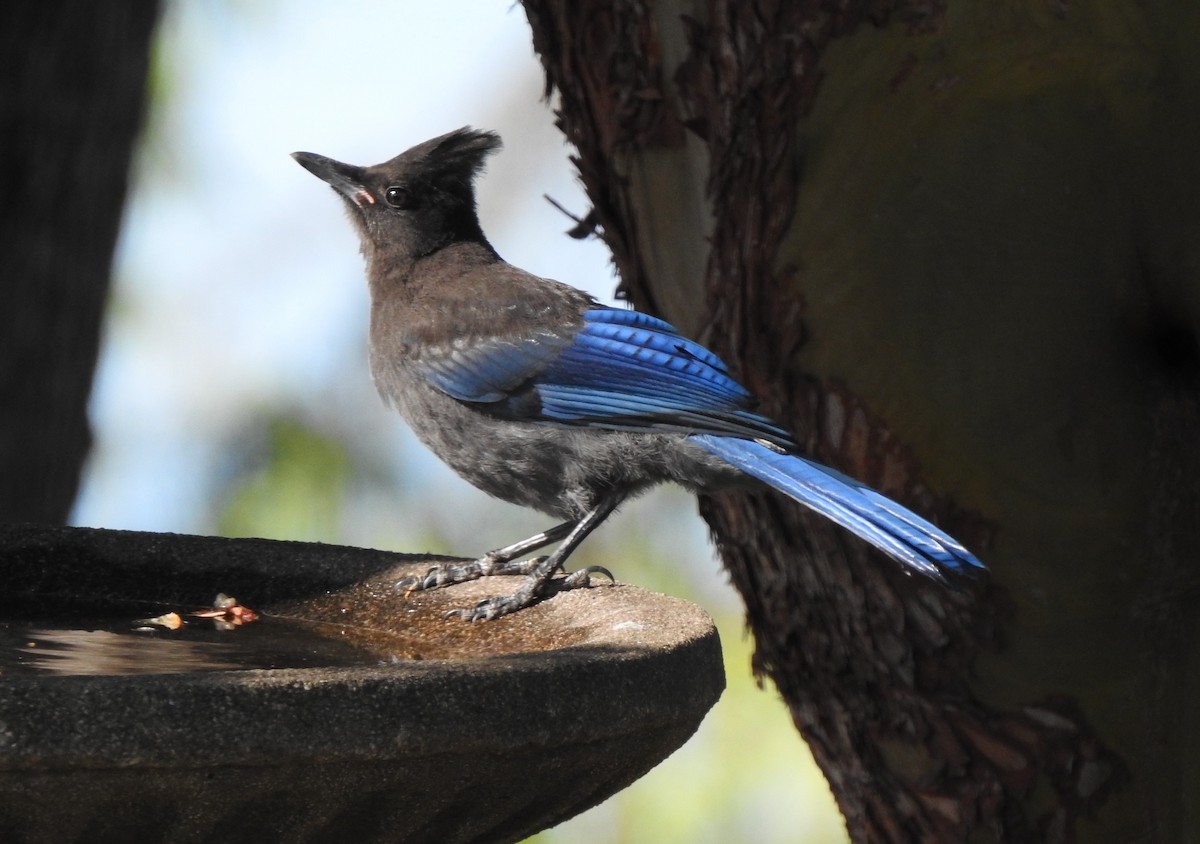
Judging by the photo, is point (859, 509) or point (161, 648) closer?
point (161, 648)

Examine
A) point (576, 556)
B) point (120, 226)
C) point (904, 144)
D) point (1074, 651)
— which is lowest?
point (576, 556)

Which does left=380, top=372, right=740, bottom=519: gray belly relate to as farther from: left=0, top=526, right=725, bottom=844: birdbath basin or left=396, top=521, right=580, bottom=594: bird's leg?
left=0, top=526, right=725, bottom=844: birdbath basin

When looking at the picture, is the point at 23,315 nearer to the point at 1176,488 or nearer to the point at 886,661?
the point at 886,661

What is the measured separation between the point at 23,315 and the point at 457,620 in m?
2.22

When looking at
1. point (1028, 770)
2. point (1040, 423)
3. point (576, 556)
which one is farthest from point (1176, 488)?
point (576, 556)

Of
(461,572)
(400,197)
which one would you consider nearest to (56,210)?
(400,197)

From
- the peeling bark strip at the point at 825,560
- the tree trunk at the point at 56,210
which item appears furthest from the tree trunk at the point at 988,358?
the tree trunk at the point at 56,210

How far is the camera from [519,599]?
289 centimetres

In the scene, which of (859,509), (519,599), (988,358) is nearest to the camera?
(859,509)

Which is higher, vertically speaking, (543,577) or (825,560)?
(825,560)

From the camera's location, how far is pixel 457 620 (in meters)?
2.84

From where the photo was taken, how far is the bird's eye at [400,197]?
4.04m

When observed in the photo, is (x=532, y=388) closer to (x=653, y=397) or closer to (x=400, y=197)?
(x=653, y=397)

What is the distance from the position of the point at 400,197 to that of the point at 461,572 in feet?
4.27
